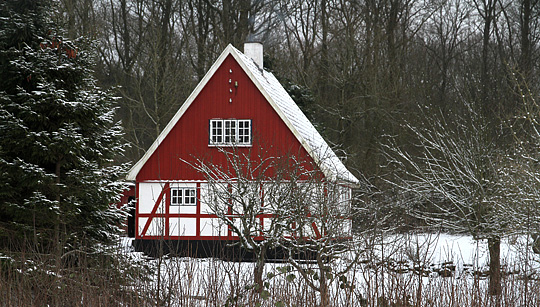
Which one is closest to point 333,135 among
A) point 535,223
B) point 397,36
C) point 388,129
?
point 388,129

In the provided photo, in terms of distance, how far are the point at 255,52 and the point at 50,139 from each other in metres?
10.9

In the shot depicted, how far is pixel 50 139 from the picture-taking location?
33.4 ft

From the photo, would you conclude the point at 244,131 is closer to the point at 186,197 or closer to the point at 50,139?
the point at 186,197

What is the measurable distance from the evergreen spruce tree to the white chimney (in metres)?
9.54

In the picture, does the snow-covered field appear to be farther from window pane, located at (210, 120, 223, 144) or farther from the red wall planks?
window pane, located at (210, 120, 223, 144)

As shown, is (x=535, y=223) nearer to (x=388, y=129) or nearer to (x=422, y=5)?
(x=388, y=129)

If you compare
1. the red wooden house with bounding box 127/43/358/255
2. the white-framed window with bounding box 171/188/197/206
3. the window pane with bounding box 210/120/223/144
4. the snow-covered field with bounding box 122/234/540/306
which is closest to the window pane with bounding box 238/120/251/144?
the red wooden house with bounding box 127/43/358/255

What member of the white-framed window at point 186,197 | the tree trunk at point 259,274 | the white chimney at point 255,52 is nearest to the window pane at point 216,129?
the white-framed window at point 186,197

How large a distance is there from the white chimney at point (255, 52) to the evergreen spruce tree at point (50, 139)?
9538 mm

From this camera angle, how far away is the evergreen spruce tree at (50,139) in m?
10.0

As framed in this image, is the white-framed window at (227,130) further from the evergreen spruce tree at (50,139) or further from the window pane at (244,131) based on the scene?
the evergreen spruce tree at (50,139)

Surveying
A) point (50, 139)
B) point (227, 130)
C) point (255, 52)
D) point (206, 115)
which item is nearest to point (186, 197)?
point (227, 130)

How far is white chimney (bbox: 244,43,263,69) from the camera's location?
20141mm

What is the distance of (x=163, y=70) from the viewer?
83.4 ft
